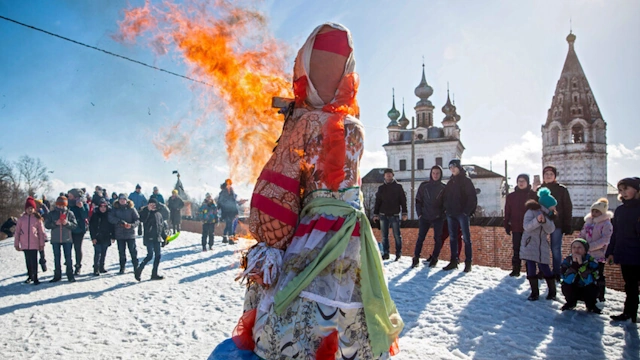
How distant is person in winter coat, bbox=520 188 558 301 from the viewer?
19.8ft

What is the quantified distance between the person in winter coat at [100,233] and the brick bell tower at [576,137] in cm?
7502

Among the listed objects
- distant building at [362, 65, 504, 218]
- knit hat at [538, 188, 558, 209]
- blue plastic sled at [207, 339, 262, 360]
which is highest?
distant building at [362, 65, 504, 218]

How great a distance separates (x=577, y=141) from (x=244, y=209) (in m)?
84.7

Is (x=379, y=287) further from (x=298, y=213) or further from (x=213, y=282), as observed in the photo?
(x=213, y=282)

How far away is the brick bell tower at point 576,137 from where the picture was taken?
6906 cm

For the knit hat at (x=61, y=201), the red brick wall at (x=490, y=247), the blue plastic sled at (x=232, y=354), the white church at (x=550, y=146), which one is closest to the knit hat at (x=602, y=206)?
the red brick wall at (x=490, y=247)

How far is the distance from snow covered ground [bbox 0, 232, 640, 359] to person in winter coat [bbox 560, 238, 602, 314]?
Result: 0.18 m

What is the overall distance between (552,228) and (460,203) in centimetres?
219

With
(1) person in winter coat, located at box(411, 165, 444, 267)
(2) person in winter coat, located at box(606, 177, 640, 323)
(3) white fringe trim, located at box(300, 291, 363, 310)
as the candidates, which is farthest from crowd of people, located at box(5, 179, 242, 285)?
(3) white fringe trim, located at box(300, 291, 363, 310)

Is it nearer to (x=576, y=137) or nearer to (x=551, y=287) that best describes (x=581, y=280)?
(x=551, y=287)

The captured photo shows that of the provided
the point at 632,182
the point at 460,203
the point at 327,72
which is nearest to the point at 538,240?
the point at 632,182

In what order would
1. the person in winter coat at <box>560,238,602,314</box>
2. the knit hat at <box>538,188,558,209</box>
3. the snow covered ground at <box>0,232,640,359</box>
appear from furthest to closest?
the knit hat at <box>538,188,558,209</box>
the person in winter coat at <box>560,238,602,314</box>
the snow covered ground at <box>0,232,640,359</box>

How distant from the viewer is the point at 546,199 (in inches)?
249

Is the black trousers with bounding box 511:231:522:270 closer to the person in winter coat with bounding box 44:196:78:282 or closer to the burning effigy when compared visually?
the burning effigy
